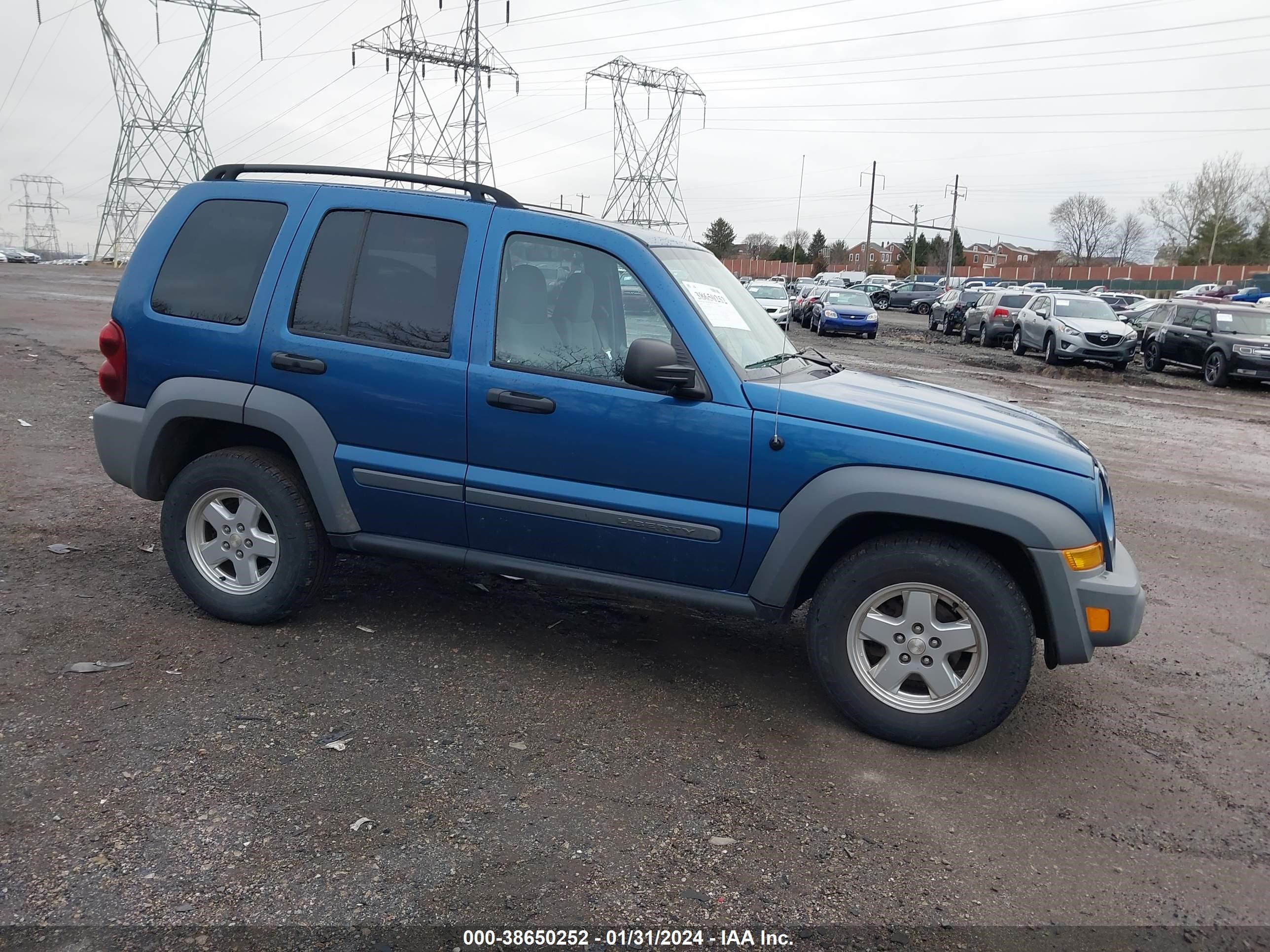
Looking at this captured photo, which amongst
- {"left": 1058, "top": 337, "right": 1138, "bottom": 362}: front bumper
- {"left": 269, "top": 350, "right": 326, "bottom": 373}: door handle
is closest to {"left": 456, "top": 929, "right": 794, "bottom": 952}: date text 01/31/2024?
{"left": 269, "top": 350, "right": 326, "bottom": 373}: door handle

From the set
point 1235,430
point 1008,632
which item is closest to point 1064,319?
point 1235,430

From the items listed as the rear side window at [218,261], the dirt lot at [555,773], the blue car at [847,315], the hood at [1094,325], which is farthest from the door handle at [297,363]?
the blue car at [847,315]

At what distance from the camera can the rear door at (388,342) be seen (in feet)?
13.8

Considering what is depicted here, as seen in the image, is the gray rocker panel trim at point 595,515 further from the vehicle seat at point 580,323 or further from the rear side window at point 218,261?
the rear side window at point 218,261

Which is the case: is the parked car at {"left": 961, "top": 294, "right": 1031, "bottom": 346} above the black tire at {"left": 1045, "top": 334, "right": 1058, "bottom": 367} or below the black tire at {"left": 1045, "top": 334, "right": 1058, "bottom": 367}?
above

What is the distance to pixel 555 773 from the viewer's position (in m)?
3.51

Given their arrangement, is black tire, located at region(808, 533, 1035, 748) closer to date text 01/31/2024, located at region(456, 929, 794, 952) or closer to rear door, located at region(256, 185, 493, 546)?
date text 01/31/2024, located at region(456, 929, 794, 952)

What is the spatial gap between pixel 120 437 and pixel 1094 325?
73.3ft

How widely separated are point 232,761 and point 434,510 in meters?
1.31

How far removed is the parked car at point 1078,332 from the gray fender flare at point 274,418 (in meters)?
21.4

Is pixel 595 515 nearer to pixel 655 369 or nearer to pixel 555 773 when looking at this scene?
pixel 655 369

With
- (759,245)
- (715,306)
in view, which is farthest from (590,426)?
(759,245)

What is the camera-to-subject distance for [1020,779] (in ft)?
12.2

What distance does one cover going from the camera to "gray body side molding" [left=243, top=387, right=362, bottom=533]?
4.34 m
